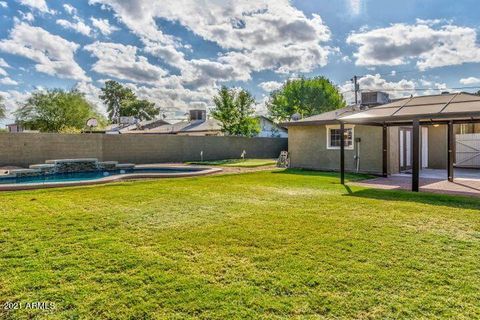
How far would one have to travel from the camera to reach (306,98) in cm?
4528

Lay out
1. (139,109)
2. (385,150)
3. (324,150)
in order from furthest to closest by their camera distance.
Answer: (139,109)
(324,150)
(385,150)

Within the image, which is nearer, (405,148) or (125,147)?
(405,148)

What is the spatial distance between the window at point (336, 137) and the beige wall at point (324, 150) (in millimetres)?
195

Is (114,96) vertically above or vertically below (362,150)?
above

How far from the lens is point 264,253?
4164 millimetres

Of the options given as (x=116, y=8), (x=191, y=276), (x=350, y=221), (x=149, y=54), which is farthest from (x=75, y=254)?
(x=149, y=54)

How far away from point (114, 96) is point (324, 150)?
56.2 m

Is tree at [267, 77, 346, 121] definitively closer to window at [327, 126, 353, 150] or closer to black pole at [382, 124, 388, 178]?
window at [327, 126, 353, 150]

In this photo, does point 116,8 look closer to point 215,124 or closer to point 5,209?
point 5,209

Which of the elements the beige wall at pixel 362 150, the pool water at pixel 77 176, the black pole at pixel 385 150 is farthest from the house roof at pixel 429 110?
the pool water at pixel 77 176

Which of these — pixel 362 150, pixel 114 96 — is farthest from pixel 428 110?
pixel 114 96

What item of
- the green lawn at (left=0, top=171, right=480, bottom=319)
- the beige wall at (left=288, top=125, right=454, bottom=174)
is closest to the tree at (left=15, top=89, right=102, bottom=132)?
the beige wall at (left=288, top=125, right=454, bottom=174)

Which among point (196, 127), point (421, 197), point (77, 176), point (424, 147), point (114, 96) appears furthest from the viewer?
point (114, 96)

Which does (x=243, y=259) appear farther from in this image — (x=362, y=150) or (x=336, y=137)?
(x=336, y=137)
